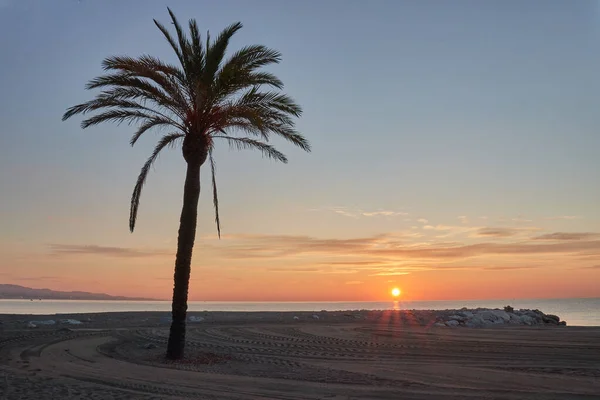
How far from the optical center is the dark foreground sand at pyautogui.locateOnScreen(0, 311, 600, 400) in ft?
34.1

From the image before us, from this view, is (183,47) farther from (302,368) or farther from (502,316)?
(502,316)

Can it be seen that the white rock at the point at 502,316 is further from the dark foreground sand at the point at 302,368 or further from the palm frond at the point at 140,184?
the palm frond at the point at 140,184

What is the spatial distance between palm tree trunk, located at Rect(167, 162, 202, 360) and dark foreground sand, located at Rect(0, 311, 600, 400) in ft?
2.33

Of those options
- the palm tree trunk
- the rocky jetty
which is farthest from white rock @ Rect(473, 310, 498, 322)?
the palm tree trunk

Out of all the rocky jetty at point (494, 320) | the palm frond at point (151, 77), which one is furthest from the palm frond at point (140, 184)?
the rocky jetty at point (494, 320)

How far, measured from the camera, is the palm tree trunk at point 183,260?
50.5 feet

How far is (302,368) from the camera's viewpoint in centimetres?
1388

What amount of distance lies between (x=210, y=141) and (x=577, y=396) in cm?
1239

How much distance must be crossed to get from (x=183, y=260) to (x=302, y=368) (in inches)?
192

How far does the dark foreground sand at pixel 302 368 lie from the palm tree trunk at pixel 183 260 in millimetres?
710

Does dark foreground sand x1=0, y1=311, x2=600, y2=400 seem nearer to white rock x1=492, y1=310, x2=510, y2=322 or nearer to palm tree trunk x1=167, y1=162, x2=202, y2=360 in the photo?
palm tree trunk x1=167, y1=162, x2=202, y2=360

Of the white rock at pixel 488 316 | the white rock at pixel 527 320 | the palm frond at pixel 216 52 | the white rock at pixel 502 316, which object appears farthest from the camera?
the white rock at pixel 502 316

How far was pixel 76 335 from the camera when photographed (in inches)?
903

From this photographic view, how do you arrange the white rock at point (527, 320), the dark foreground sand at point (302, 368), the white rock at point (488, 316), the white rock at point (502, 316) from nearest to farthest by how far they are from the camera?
the dark foreground sand at point (302, 368) → the white rock at point (488, 316) → the white rock at point (527, 320) → the white rock at point (502, 316)
